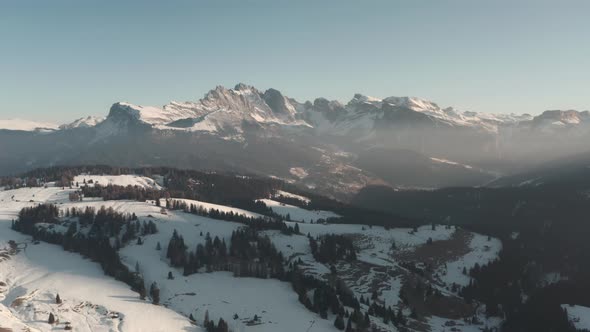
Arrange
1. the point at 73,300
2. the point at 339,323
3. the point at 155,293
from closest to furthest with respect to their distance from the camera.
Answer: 1. the point at 339,323
2. the point at 73,300
3. the point at 155,293

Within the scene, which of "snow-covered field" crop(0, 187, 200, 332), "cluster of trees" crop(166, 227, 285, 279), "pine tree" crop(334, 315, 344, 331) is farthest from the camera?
"cluster of trees" crop(166, 227, 285, 279)

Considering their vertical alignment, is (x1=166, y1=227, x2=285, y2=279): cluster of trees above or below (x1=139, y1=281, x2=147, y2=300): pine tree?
above

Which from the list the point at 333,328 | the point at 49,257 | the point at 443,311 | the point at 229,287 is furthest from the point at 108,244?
the point at 443,311

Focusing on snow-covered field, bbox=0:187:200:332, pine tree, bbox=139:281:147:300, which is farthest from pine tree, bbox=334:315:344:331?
pine tree, bbox=139:281:147:300

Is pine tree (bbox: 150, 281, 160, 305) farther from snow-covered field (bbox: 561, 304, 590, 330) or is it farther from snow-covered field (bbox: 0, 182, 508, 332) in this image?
snow-covered field (bbox: 561, 304, 590, 330)

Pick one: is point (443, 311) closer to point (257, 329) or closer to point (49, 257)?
point (257, 329)

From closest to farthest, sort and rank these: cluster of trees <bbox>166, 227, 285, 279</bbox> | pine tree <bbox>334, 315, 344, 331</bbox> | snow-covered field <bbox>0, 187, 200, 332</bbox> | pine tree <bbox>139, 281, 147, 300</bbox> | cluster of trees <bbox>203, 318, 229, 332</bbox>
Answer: snow-covered field <bbox>0, 187, 200, 332</bbox> → cluster of trees <bbox>203, 318, 229, 332</bbox> → pine tree <bbox>334, 315, 344, 331</bbox> → pine tree <bbox>139, 281, 147, 300</bbox> → cluster of trees <bbox>166, 227, 285, 279</bbox>

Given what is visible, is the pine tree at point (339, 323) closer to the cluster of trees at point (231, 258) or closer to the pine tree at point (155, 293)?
the cluster of trees at point (231, 258)

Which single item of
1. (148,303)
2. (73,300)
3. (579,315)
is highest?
(73,300)

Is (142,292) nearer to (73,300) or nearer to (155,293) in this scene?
(155,293)

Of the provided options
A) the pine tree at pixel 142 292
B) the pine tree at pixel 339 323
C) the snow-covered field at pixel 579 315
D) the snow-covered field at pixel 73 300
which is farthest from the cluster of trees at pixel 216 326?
the snow-covered field at pixel 579 315

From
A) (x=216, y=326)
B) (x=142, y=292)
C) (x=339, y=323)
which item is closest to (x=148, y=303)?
(x=142, y=292)
